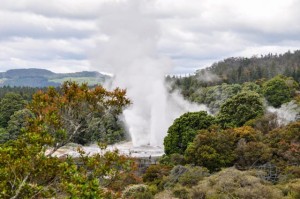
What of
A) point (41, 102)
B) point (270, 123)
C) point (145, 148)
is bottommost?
point (145, 148)

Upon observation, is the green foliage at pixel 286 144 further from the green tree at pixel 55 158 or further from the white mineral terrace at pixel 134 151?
A: the green tree at pixel 55 158

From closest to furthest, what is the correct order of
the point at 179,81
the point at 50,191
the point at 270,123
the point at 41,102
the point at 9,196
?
1. the point at 9,196
2. the point at 50,191
3. the point at 41,102
4. the point at 270,123
5. the point at 179,81

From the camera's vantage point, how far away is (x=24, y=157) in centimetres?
782

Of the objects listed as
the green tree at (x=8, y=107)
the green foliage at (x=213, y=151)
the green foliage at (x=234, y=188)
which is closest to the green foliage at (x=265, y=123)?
the green foliage at (x=213, y=151)

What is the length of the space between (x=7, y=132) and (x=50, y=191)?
177 ft

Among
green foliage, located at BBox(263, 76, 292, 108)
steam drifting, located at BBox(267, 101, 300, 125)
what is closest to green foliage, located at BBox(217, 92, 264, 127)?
steam drifting, located at BBox(267, 101, 300, 125)

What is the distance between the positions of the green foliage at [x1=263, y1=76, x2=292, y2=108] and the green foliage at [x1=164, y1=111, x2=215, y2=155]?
23073 mm

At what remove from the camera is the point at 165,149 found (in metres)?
40.8

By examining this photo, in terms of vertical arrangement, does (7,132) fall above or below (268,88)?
below

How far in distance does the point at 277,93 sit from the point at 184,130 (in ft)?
87.1

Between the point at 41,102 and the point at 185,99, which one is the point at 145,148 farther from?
the point at 41,102

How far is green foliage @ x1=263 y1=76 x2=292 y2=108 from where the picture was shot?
61.2 m

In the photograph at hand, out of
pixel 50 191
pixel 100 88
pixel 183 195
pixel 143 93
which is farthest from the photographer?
pixel 143 93

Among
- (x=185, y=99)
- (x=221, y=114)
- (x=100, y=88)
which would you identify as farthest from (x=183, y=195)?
(x=185, y=99)
